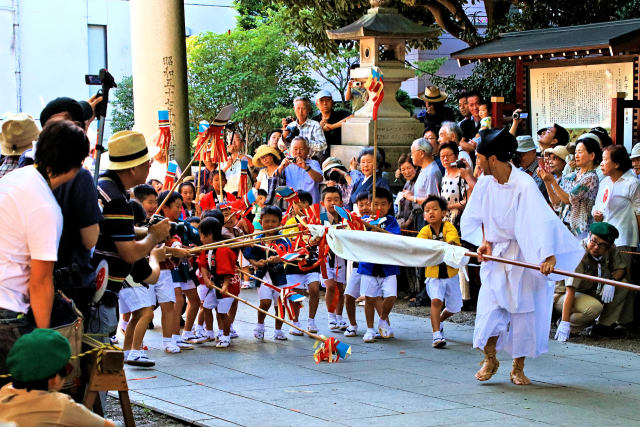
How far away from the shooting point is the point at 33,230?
169 inches

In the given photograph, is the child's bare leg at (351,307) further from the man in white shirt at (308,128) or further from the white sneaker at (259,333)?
the man in white shirt at (308,128)

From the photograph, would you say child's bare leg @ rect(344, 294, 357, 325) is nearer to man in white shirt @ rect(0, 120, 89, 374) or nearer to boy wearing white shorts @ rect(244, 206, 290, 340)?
boy wearing white shorts @ rect(244, 206, 290, 340)

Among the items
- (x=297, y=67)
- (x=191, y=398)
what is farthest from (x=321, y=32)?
(x=191, y=398)

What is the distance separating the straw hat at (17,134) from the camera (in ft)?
19.7

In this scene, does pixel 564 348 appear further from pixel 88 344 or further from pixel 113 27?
pixel 113 27

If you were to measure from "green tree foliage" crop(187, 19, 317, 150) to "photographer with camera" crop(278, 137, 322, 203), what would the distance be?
318 inches

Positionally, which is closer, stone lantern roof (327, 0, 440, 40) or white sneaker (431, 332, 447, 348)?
white sneaker (431, 332, 447, 348)

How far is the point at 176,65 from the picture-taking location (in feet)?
43.9

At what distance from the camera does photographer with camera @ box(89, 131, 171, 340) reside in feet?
18.1

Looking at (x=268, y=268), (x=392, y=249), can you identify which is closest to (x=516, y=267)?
(x=392, y=249)

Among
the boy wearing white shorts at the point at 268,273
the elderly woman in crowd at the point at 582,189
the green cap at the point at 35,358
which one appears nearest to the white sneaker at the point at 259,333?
the boy wearing white shorts at the point at 268,273

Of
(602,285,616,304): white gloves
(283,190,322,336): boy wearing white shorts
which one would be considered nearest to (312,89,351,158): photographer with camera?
(283,190,322,336): boy wearing white shorts

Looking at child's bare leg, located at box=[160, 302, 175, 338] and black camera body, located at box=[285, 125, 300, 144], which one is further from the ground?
black camera body, located at box=[285, 125, 300, 144]

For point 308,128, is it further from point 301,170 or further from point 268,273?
point 268,273
